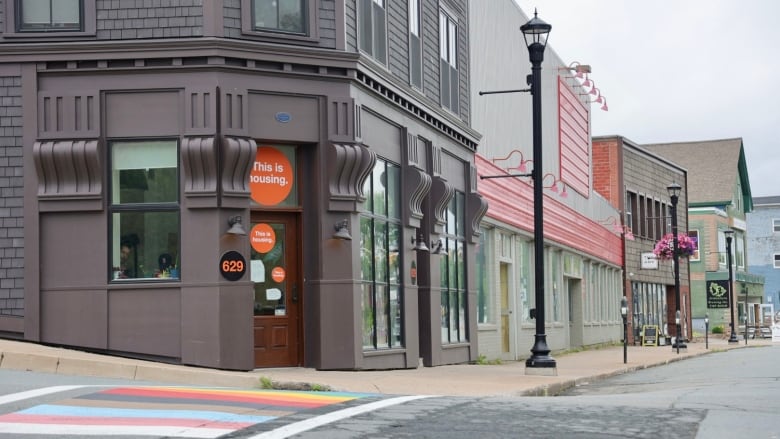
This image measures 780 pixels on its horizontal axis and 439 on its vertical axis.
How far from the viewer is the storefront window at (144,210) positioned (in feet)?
55.7

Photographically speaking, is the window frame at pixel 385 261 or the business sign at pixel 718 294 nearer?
the window frame at pixel 385 261

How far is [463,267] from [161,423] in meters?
16.2

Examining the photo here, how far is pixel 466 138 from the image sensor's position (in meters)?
25.8

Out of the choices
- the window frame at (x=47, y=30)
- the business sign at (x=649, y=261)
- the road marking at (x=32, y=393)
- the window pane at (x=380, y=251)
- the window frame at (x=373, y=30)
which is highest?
the window frame at (x=373, y=30)

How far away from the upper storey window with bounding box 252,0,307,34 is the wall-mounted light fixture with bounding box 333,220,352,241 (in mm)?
2921

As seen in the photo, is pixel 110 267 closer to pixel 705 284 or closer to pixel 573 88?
pixel 573 88

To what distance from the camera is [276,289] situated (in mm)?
17906

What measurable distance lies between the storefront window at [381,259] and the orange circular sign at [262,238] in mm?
1739

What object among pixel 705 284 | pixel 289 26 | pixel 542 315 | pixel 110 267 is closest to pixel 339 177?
pixel 289 26

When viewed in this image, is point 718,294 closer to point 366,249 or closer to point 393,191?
point 393,191

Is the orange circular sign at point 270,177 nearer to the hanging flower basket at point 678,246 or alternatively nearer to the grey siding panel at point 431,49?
the grey siding panel at point 431,49

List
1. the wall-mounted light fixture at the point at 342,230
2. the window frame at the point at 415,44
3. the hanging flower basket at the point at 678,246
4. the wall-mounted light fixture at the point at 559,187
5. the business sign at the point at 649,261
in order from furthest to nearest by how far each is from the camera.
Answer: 1. the business sign at the point at 649,261
2. the hanging flower basket at the point at 678,246
3. the wall-mounted light fixture at the point at 559,187
4. the window frame at the point at 415,44
5. the wall-mounted light fixture at the point at 342,230

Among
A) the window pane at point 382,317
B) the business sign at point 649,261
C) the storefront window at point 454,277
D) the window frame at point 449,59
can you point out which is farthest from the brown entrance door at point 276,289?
the business sign at point 649,261

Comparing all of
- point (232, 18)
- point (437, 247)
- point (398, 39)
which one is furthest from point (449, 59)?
point (232, 18)
